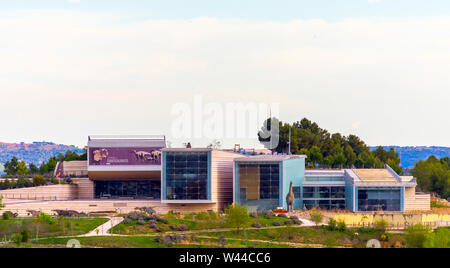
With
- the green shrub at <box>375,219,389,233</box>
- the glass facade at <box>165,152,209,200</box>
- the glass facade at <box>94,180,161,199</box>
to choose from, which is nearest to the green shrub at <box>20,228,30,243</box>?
the glass facade at <box>165,152,209,200</box>

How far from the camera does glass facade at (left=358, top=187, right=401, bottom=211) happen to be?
101m

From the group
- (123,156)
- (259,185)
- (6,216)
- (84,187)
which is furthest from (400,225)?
(84,187)

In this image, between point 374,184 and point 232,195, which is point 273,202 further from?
point 374,184

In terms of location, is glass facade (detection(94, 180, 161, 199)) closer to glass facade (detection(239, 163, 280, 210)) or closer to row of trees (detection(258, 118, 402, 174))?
glass facade (detection(239, 163, 280, 210))

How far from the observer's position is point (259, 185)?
9994 centimetres

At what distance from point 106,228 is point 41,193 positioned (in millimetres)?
29016

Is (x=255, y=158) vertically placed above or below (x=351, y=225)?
above

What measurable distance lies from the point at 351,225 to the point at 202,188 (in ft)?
69.7

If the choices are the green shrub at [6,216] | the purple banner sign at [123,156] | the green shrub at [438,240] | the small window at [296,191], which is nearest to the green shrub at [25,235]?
the green shrub at [6,216]

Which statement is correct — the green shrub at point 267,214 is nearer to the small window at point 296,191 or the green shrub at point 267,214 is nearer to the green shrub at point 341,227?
the small window at point 296,191

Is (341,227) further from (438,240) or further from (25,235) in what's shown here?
(25,235)

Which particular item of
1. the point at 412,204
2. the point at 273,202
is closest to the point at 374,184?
the point at 412,204

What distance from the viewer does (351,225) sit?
86562mm

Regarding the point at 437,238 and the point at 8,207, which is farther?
the point at 8,207
